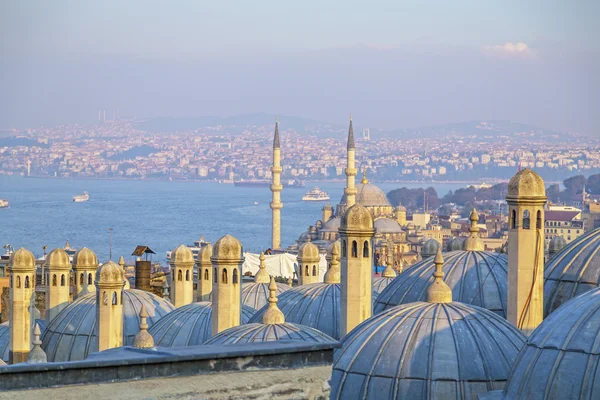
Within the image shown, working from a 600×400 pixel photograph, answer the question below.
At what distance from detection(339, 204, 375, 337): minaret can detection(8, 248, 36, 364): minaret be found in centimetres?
804

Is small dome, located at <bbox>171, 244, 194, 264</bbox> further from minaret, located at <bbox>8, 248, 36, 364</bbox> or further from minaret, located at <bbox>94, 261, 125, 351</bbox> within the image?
minaret, located at <bbox>94, 261, 125, 351</bbox>

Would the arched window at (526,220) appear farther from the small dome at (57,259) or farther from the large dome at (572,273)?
the small dome at (57,259)

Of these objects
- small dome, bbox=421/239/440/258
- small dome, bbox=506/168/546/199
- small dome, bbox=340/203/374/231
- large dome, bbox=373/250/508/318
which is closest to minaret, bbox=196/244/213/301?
small dome, bbox=421/239/440/258

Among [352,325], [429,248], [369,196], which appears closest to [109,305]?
[429,248]

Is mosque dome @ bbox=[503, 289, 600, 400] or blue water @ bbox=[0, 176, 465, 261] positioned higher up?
mosque dome @ bbox=[503, 289, 600, 400]

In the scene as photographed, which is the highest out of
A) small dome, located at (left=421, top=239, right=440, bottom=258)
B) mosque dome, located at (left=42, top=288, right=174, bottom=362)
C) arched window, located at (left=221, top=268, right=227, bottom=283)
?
small dome, located at (left=421, top=239, right=440, bottom=258)

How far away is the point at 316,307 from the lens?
19125mm

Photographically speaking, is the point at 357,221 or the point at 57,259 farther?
the point at 57,259

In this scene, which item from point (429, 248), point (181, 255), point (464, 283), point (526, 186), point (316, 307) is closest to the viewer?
point (526, 186)

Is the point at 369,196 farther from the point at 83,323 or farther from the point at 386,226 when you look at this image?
the point at 83,323

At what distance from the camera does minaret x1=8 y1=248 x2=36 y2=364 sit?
22.8 meters

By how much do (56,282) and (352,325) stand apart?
10250mm

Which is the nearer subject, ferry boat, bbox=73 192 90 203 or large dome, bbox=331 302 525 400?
large dome, bbox=331 302 525 400

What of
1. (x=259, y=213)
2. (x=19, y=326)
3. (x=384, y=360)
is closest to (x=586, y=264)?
(x=384, y=360)
